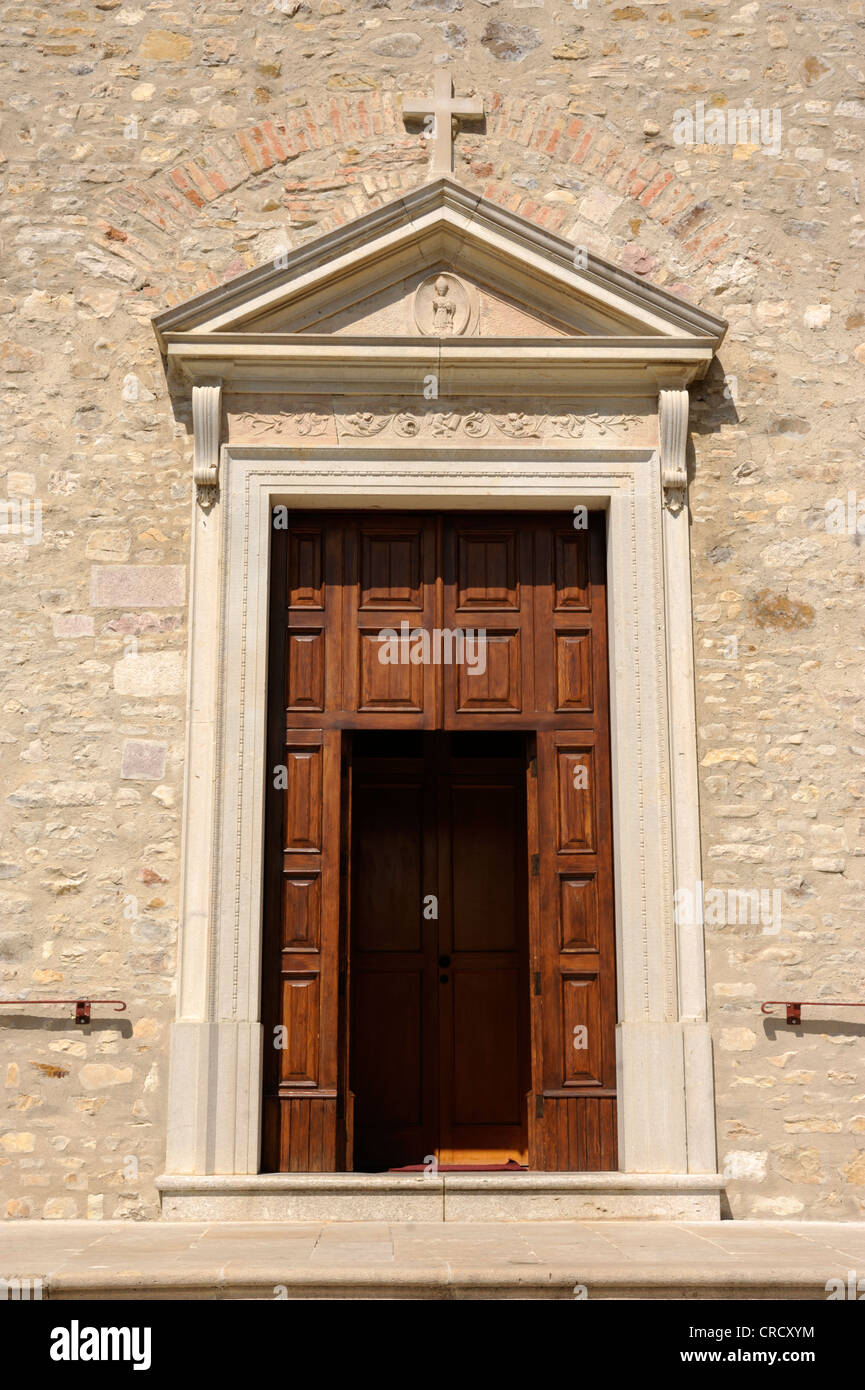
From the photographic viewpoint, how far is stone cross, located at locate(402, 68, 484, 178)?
6.99m

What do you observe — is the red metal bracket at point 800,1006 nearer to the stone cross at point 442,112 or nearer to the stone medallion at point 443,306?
the stone medallion at point 443,306

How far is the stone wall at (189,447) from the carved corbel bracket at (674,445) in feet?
0.53

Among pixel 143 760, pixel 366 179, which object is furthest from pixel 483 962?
pixel 366 179

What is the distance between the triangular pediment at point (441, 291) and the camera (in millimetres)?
6727

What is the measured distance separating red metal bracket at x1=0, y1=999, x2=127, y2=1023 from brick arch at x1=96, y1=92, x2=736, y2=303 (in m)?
3.43

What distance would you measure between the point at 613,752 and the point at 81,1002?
275cm

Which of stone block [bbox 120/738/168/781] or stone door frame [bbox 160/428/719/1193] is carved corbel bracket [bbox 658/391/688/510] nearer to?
stone door frame [bbox 160/428/719/1193]

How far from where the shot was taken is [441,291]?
6.96 meters

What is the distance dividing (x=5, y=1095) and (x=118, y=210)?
432 centimetres

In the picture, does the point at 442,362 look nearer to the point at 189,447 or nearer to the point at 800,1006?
the point at 189,447

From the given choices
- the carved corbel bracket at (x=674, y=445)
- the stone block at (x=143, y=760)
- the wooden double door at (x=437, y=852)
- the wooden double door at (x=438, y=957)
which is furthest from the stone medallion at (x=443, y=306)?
the stone block at (x=143, y=760)

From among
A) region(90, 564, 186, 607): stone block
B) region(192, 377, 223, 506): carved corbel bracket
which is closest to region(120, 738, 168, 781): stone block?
region(90, 564, 186, 607): stone block

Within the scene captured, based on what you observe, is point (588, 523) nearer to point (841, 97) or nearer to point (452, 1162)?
point (841, 97)

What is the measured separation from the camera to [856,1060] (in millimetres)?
6367
